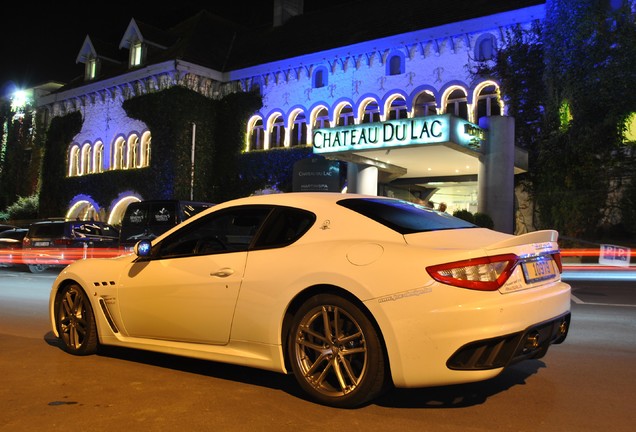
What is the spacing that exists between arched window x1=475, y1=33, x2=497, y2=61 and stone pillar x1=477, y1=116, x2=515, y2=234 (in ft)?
15.3

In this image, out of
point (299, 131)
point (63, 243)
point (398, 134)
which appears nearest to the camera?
point (63, 243)

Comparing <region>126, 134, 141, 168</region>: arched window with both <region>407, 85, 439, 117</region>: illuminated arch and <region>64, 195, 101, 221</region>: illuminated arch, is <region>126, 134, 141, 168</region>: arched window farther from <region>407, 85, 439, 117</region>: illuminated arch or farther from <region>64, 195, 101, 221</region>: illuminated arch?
<region>407, 85, 439, 117</region>: illuminated arch

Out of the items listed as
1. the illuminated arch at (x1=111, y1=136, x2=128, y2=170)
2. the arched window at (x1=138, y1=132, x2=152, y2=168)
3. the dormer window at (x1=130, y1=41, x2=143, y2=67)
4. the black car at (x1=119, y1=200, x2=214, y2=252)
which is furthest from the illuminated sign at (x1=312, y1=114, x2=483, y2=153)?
the illuminated arch at (x1=111, y1=136, x2=128, y2=170)

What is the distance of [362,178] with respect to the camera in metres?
22.9

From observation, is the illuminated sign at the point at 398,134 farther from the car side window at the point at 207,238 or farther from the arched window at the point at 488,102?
the car side window at the point at 207,238

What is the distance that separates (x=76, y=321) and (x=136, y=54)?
31529mm

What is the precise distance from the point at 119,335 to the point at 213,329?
122 cm

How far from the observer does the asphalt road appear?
3.65 metres

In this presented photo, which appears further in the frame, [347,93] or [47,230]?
[347,93]

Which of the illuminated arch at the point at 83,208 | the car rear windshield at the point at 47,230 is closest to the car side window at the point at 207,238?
the car rear windshield at the point at 47,230

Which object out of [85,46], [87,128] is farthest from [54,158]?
[85,46]

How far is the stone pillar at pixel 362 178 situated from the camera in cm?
2288

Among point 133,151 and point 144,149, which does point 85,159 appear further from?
point 144,149

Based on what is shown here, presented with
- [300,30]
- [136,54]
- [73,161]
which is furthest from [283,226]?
[73,161]
